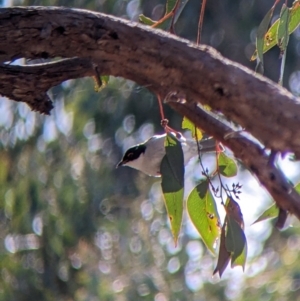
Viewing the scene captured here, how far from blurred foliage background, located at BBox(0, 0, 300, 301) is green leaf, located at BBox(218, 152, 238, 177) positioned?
2807 millimetres

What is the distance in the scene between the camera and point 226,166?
1.35 meters

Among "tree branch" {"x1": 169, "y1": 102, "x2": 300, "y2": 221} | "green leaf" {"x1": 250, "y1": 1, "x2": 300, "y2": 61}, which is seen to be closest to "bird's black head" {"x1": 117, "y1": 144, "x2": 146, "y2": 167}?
"green leaf" {"x1": 250, "y1": 1, "x2": 300, "y2": 61}

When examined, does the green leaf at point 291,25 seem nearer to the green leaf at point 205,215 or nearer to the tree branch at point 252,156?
the green leaf at point 205,215

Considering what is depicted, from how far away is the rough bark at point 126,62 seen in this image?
0.97 meters

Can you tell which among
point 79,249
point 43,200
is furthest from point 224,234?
point 79,249

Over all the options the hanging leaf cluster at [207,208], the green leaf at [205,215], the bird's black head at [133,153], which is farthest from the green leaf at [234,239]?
the bird's black head at [133,153]

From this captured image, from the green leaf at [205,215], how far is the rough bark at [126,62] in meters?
0.31

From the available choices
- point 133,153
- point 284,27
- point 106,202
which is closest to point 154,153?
point 133,153

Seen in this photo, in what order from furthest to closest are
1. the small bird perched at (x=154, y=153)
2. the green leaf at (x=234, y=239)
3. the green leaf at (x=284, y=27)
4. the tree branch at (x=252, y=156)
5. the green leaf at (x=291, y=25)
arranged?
the small bird perched at (x=154, y=153) → the green leaf at (x=291, y=25) → the green leaf at (x=284, y=27) → the green leaf at (x=234, y=239) → the tree branch at (x=252, y=156)

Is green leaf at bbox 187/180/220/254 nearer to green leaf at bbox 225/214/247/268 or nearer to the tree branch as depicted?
green leaf at bbox 225/214/247/268

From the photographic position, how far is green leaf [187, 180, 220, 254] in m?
1.34

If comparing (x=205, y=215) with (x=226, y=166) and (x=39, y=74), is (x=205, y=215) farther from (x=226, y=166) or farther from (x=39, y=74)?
(x=39, y=74)

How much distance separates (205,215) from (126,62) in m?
0.41

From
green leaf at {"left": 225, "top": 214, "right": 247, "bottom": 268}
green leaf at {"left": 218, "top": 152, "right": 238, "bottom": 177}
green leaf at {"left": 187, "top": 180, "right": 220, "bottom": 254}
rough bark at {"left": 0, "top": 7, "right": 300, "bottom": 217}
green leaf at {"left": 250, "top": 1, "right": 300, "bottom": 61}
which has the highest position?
rough bark at {"left": 0, "top": 7, "right": 300, "bottom": 217}
